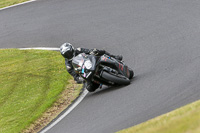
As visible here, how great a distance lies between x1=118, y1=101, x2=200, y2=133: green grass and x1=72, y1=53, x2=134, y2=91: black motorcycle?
320 centimetres

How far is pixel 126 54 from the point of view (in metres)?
14.2

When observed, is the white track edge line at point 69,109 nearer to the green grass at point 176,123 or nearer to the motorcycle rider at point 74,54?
the motorcycle rider at point 74,54

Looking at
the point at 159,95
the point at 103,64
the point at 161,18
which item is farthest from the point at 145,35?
the point at 159,95

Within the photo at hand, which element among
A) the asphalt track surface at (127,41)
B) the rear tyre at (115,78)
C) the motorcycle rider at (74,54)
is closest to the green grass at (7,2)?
the asphalt track surface at (127,41)

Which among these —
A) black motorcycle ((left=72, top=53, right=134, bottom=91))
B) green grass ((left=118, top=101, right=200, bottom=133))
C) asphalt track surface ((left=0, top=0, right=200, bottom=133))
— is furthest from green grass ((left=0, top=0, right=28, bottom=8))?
green grass ((left=118, top=101, right=200, bottom=133))

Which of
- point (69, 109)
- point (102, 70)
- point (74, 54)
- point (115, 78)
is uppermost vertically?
point (74, 54)

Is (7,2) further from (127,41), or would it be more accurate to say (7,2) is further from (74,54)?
(74,54)

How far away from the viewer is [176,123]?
20.9 feet

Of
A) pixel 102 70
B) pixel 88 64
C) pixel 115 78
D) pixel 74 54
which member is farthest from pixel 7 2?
pixel 115 78

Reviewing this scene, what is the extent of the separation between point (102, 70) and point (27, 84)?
4.22 m

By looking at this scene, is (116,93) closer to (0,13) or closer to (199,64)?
(199,64)

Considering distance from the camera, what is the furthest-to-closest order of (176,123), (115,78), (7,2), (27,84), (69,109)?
(7,2), (27,84), (69,109), (115,78), (176,123)

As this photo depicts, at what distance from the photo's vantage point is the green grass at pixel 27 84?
11.9 metres

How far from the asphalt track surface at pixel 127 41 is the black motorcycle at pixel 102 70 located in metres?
0.32
